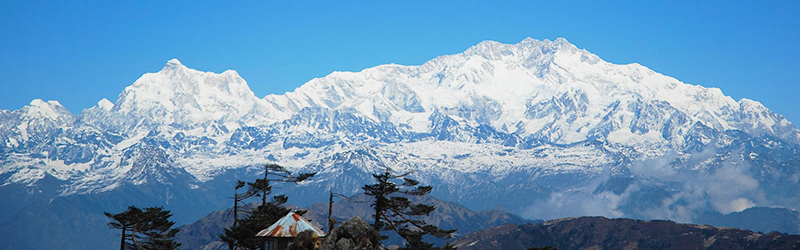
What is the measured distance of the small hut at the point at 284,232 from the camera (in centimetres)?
6450

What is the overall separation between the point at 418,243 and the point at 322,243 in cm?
1462

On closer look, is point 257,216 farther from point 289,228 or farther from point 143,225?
point 289,228

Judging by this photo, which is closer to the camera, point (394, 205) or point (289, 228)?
point (289, 228)

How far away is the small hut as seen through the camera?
212 feet

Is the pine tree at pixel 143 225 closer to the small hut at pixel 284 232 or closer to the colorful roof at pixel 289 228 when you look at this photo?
the small hut at pixel 284 232

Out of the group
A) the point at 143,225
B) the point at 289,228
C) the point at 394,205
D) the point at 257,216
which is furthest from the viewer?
the point at 143,225

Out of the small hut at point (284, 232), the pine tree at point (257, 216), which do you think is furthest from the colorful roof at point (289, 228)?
the pine tree at point (257, 216)

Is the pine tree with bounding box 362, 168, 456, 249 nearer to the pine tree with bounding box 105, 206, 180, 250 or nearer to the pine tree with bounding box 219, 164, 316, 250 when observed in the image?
the pine tree with bounding box 219, 164, 316, 250

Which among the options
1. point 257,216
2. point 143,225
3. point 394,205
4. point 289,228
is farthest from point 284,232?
point 143,225

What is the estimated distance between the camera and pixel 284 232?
2544 inches

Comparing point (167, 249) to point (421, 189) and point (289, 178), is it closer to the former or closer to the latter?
point (289, 178)

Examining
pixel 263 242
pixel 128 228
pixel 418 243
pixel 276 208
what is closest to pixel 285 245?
pixel 263 242

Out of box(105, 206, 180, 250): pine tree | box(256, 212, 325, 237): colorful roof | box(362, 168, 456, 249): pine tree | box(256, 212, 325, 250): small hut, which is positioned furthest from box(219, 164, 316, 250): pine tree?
box(105, 206, 180, 250): pine tree

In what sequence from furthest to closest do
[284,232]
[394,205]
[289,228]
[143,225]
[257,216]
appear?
[143,225], [257,216], [394,205], [289,228], [284,232]
